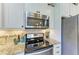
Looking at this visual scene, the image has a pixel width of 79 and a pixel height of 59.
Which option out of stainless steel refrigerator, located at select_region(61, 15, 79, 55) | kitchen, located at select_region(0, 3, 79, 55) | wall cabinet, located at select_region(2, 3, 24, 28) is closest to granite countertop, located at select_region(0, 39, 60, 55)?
kitchen, located at select_region(0, 3, 79, 55)

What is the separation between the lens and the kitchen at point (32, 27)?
1.57 metres

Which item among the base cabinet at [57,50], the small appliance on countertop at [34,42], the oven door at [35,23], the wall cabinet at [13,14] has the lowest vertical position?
the base cabinet at [57,50]

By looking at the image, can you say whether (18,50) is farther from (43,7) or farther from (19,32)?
(43,7)

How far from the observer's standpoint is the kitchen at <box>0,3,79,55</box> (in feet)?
5.16

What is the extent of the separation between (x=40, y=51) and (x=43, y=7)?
0.51m

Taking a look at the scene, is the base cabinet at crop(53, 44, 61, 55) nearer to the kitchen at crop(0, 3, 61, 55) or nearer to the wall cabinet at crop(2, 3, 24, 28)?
the kitchen at crop(0, 3, 61, 55)

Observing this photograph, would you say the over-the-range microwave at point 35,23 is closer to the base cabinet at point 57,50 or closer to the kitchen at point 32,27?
the kitchen at point 32,27

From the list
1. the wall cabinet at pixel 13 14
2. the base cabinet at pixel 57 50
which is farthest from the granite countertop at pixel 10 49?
the base cabinet at pixel 57 50

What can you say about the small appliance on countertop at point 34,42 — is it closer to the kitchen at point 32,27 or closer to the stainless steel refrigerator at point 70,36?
the kitchen at point 32,27

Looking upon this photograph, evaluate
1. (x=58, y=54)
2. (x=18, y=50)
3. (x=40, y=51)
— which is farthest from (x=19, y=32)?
(x=58, y=54)

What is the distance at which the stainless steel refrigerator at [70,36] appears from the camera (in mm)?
1609

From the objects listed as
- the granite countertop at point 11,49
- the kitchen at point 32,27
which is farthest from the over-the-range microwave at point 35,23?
the granite countertop at point 11,49

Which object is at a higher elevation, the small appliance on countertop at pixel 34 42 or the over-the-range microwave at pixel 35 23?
the over-the-range microwave at pixel 35 23

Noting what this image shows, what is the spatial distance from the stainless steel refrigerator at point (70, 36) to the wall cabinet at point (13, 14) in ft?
1.60
